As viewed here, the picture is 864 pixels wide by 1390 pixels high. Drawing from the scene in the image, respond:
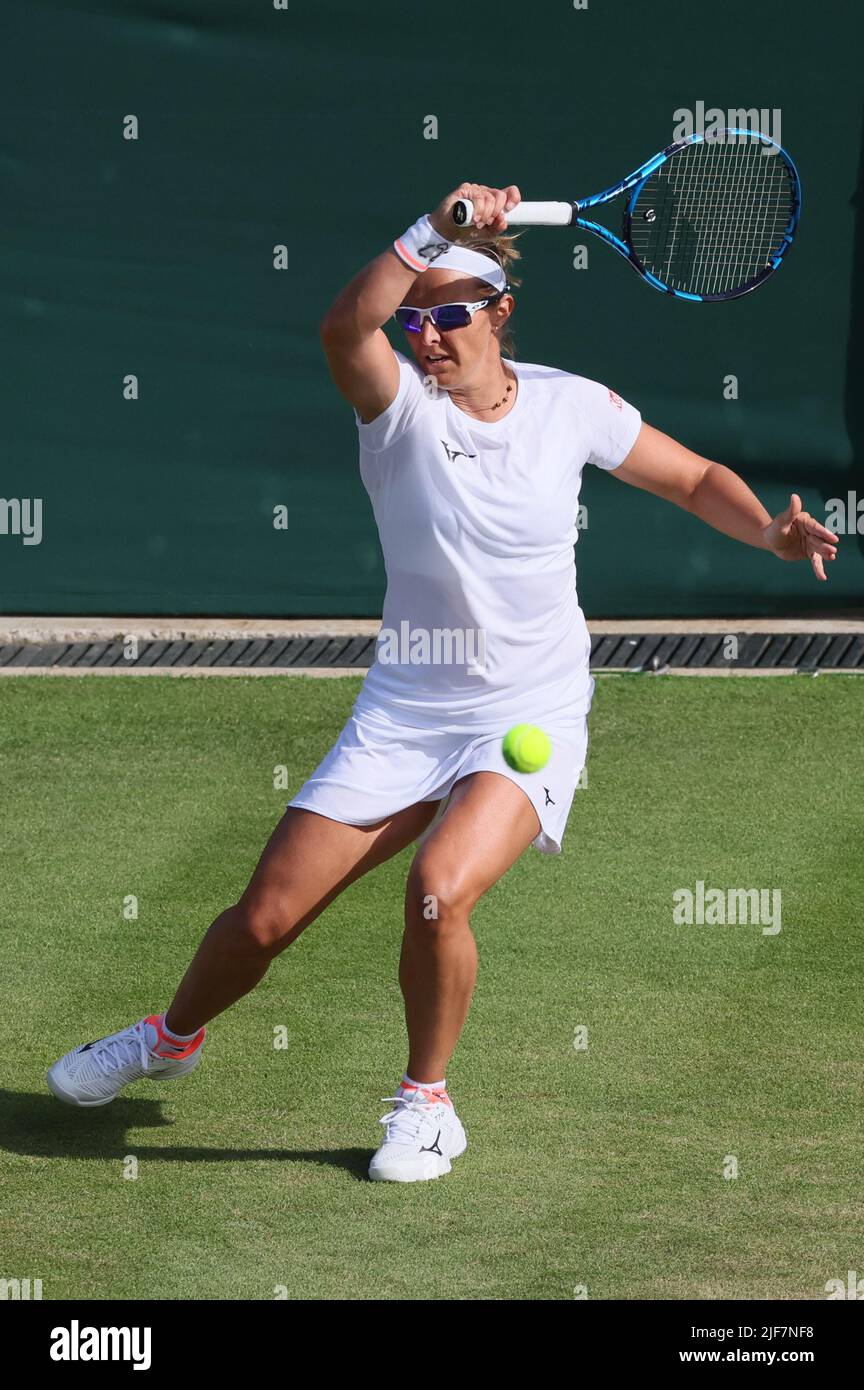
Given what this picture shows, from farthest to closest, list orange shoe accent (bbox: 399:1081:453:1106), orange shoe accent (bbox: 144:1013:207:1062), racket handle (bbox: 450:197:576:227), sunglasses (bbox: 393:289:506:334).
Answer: orange shoe accent (bbox: 144:1013:207:1062)
orange shoe accent (bbox: 399:1081:453:1106)
sunglasses (bbox: 393:289:506:334)
racket handle (bbox: 450:197:576:227)

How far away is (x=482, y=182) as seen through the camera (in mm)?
8781

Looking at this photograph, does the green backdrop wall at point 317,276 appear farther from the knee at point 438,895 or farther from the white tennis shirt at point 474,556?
the knee at point 438,895

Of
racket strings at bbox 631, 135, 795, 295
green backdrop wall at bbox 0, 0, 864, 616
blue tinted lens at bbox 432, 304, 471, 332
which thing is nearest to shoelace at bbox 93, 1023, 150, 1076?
blue tinted lens at bbox 432, 304, 471, 332

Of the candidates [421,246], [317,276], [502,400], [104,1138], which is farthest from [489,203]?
[317,276]

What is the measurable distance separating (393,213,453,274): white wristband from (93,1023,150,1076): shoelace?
1.75 m

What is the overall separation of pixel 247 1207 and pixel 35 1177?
1.57 feet

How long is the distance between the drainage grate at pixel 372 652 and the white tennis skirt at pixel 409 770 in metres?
4.22

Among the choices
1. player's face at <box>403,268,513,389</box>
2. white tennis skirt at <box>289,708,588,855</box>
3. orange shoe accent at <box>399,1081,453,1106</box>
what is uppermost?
player's face at <box>403,268,513,389</box>

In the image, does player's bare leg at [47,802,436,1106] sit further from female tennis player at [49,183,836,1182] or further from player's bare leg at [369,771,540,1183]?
player's bare leg at [369,771,540,1183]

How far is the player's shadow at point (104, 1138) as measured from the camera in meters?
4.29

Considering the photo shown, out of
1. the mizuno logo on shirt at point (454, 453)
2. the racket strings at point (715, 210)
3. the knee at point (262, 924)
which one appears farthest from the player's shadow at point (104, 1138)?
the racket strings at point (715, 210)

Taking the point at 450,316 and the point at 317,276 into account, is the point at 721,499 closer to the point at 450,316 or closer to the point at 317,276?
the point at 450,316

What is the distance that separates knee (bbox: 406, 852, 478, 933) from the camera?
4004mm
